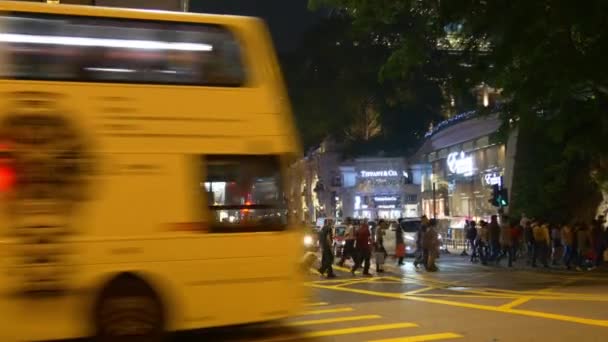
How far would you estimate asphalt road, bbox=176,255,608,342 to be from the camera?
382 inches

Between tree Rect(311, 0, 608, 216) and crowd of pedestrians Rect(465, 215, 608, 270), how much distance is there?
8.43ft

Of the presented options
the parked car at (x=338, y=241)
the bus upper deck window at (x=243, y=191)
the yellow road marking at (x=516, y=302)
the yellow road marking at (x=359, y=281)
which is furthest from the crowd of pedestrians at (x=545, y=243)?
the bus upper deck window at (x=243, y=191)

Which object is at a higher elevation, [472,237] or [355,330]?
[472,237]

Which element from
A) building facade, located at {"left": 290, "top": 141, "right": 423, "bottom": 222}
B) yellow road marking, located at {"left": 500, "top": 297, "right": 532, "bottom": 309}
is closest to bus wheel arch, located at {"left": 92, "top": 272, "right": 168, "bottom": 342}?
yellow road marking, located at {"left": 500, "top": 297, "right": 532, "bottom": 309}

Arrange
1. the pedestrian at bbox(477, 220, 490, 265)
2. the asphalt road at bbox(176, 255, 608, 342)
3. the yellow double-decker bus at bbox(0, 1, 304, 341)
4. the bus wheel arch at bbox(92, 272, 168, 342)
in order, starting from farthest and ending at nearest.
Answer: the pedestrian at bbox(477, 220, 490, 265), the asphalt road at bbox(176, 255, 608, 342), the bus wheel arch at bbox(92, 272, 168, 342), the yellow double-decker bus at bbox(0, 1, 304, 341)

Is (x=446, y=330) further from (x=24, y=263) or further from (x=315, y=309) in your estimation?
(x=24, y=263)

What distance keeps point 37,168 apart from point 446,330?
5.92 meters

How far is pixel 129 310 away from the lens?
820 centimetres

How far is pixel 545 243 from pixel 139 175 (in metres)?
17.6

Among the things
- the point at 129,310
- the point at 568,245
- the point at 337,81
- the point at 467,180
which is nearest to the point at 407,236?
the point at 568,245

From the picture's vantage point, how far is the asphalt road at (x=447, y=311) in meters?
9.71

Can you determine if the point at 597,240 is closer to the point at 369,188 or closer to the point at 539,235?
the point at 539,235

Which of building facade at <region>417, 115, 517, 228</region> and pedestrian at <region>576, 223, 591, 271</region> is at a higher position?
building facade at <region>417, 115, 517, 228</region>

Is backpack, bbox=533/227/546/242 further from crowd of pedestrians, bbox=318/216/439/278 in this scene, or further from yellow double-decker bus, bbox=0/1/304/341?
yellow double-decker bus, bbox=0/1/304/341
